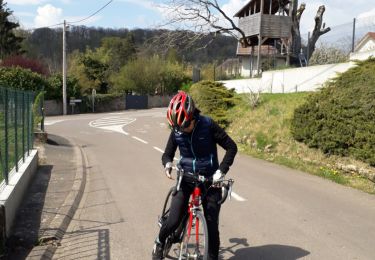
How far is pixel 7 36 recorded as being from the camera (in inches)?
2222

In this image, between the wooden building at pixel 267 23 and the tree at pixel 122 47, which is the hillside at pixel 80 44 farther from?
the wooden building at pixel 267 23

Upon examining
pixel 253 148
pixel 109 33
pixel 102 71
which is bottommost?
pixel 253 148

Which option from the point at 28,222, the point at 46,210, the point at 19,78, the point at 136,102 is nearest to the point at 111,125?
the point at 19,78

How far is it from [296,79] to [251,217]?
16168mm

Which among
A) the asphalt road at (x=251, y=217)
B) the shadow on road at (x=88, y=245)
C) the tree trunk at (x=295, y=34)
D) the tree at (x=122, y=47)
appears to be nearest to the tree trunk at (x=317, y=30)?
the tree trunk at (x=295, y=34)

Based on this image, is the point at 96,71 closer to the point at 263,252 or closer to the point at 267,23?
the point at 267,23

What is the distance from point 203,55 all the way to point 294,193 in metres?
86.6

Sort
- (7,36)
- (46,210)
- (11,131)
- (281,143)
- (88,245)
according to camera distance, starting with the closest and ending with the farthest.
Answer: (88,245) → (46,210) → (11,131) → (281,143) → (7,36)

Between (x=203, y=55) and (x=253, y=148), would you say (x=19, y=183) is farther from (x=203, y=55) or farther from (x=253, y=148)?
(x=203, y=55)

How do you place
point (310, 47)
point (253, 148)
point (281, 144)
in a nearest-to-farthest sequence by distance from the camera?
point (281, 144) < point (253, 148) < point (310, 47)

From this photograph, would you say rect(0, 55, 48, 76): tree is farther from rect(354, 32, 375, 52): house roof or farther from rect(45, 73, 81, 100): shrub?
rect(354, 32, 375, 52): house roof

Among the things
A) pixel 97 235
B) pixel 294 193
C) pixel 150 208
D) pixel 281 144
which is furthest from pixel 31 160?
pixel 281 144

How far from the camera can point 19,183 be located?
755 cm

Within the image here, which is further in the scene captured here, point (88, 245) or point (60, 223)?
point (60, 223)
